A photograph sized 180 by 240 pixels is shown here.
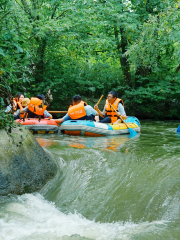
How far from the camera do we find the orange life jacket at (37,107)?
8124 mm

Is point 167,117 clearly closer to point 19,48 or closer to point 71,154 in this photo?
point 71,154

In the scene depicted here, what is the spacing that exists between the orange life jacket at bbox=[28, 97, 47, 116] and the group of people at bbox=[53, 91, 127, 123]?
57cm

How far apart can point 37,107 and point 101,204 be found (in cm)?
555

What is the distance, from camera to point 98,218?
2.98 m

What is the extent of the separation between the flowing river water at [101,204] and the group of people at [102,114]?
337cm

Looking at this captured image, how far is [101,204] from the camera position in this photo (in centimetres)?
324

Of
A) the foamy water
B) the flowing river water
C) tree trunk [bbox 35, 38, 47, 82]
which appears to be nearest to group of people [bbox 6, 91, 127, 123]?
the flowing river water

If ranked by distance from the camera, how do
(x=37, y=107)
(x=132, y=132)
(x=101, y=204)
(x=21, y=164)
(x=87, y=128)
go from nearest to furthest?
1. (x=101, y=204)
2. (x=21, y=164)
3. (x=87, y=128)
4. (x=132, y=132)
5. (x=37, y=107)

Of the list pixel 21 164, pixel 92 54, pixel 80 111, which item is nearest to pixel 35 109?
pixel 80 111

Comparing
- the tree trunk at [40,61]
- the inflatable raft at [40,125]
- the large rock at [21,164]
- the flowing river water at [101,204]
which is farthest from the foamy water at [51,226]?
the tree trunk at [40,61]

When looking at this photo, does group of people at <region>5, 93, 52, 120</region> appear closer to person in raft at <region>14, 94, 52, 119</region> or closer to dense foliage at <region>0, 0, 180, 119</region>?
person in raft at <region>14, 94, 52, 119</region>

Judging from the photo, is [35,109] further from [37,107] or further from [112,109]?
[112,109]

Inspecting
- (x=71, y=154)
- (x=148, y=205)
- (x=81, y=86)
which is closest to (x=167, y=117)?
(x=81, y=86)

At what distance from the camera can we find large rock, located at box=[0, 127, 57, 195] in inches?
128
